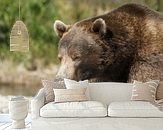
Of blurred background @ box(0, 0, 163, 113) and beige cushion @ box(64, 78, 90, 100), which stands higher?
blurred background @ box(0, 0, 163, 113)

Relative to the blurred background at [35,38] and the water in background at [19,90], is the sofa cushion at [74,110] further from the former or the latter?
the water in background at [19,90]

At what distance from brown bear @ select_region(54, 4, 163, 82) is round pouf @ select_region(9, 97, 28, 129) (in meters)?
0.63

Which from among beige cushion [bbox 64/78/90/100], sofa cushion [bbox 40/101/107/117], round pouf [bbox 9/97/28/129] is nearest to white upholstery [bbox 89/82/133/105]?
beige cushion [bbox 64/78/90/100]

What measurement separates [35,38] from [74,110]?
6.56 ft

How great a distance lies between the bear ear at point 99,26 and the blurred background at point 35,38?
0.95 m

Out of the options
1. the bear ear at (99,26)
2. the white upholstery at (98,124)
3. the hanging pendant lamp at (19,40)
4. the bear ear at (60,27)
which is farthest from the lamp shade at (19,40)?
the white upholstery at (98,124)

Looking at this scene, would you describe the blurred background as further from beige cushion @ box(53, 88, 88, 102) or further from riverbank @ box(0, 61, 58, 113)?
beige cushion @ box(53, 88, 88, 102)

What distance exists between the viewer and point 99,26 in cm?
428

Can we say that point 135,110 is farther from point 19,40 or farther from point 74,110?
point 19,40

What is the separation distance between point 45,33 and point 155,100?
82.3 inches

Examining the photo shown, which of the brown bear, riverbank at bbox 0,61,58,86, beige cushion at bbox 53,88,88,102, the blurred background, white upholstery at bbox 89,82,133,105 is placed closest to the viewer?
beige cushion at bbox 53,88,88,102

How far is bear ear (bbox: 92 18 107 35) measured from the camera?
421cm

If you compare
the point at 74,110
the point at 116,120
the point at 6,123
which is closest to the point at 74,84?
the point at 74,110

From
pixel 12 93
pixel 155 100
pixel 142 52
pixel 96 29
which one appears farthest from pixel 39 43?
pixel 155 100
